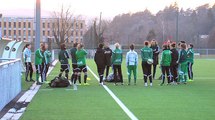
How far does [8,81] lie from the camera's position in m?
13.1

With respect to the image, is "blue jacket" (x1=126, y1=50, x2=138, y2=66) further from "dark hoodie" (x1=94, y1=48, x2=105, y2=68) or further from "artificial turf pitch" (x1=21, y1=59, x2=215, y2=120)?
"artificial turf pitch" (x1=21, y1=59, x2=215, y2=120)

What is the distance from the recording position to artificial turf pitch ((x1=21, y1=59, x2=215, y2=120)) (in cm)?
1078

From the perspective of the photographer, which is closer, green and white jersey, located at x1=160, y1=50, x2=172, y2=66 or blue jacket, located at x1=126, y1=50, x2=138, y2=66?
blue jacket, located at x1=126, y1=50, x2=138, y2=66

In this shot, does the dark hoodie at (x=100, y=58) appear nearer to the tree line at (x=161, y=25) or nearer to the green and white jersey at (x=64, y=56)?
the green and white jersey at (x=64, y=56)

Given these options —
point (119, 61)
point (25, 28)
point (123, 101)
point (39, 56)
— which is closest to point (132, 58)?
point (119, 61)

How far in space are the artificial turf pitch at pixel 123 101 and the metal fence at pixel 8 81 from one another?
721mm

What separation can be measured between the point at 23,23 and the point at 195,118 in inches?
4770

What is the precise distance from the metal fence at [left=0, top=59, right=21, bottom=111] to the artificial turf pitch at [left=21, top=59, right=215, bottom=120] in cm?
72

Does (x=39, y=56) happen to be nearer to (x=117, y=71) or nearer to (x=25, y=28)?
(x=117, y=71)

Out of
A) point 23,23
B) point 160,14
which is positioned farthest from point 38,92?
point 160,14

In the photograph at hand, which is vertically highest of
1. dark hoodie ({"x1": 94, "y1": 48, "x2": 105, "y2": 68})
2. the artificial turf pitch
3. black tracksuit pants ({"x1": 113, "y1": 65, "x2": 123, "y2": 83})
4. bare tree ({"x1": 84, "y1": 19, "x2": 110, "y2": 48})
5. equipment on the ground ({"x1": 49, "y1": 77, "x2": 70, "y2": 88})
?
bare tree ({"x1": 84, "y1": 19, "x2": 110, "y2": 48})

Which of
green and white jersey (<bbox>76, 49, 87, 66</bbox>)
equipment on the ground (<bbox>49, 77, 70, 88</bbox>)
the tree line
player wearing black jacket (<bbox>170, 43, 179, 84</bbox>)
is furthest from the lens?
the tree line

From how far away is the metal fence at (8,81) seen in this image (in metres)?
11.7

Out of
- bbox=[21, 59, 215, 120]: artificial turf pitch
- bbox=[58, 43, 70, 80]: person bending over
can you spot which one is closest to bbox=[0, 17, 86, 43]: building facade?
bbox=[58, 43, 70, 80]: person bending over
